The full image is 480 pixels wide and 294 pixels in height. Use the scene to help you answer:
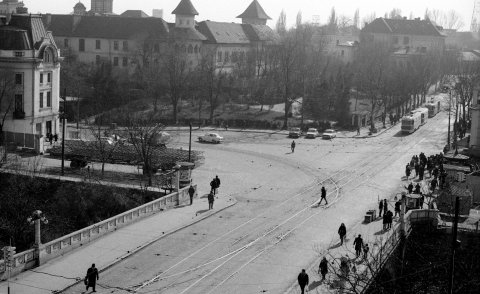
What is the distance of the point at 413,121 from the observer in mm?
81062

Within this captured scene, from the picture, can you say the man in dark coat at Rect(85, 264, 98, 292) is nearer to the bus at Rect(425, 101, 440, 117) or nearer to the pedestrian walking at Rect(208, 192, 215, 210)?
the pedestrian walking at Rect(208, 192, 215, 210)

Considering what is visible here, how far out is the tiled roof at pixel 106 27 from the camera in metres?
111

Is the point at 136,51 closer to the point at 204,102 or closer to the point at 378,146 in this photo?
the point at 204,102

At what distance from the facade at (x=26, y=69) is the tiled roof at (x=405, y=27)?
96132mm

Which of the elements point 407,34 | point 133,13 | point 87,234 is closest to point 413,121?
point 87,234

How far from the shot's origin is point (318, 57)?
118 meters

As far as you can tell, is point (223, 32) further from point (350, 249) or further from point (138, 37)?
point (350, 249)

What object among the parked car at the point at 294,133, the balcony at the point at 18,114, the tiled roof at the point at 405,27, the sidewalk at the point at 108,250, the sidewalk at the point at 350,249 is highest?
the tiled roof at the point at 405,27

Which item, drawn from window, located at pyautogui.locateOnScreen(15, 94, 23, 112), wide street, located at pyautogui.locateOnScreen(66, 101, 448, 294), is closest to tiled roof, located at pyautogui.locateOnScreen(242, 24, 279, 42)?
wide street, located at pyautogui.locateOnScreen(66, 101, 448, 294)

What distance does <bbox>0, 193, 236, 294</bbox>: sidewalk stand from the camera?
30.9 meters

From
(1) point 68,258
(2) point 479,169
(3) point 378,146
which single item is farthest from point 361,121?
(1) point 68,258

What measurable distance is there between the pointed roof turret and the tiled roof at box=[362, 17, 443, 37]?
52513 millimetres

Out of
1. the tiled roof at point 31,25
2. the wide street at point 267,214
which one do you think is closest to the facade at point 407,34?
the wide street at point 267,214

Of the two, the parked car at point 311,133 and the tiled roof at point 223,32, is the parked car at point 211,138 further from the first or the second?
the tiled roof at point 223,32
